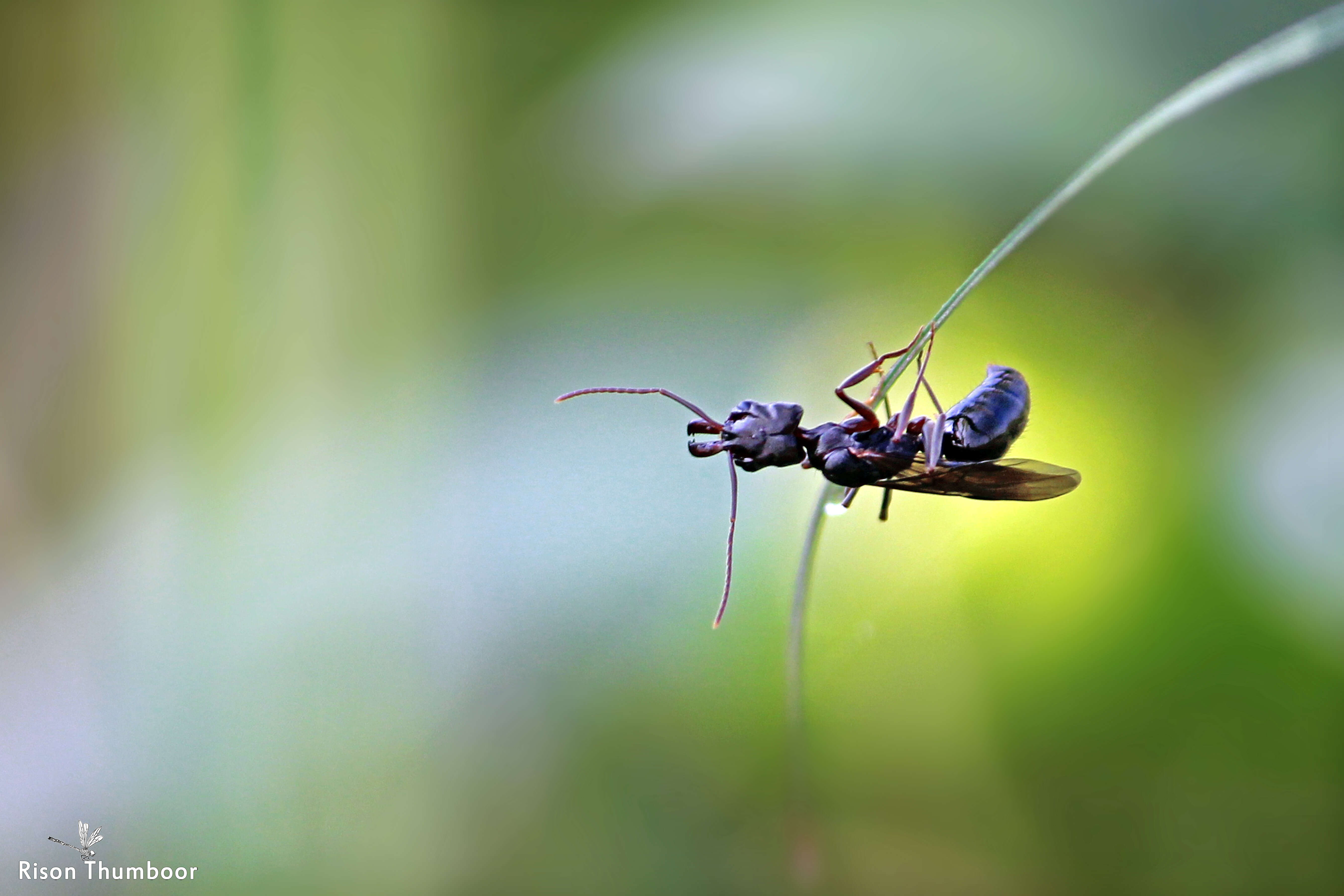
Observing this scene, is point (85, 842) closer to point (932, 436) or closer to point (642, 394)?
point (642, 394)

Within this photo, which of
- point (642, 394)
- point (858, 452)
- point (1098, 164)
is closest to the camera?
point (1098, 164)

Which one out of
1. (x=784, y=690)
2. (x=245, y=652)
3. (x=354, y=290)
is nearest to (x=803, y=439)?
(x=784, y=690)

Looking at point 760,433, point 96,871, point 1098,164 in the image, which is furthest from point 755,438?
point 96,871

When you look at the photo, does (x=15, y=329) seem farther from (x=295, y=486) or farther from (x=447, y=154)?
(x=447, y=154)

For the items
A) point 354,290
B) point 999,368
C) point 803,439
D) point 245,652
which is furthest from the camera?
point 354,290

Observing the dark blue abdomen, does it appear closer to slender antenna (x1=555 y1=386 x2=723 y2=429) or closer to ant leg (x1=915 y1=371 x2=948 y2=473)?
ant leg (x1=915 y1=371 x2=948 y2=473)

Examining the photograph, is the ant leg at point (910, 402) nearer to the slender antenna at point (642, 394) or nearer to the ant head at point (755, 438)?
the ant head at point (755, 438)
